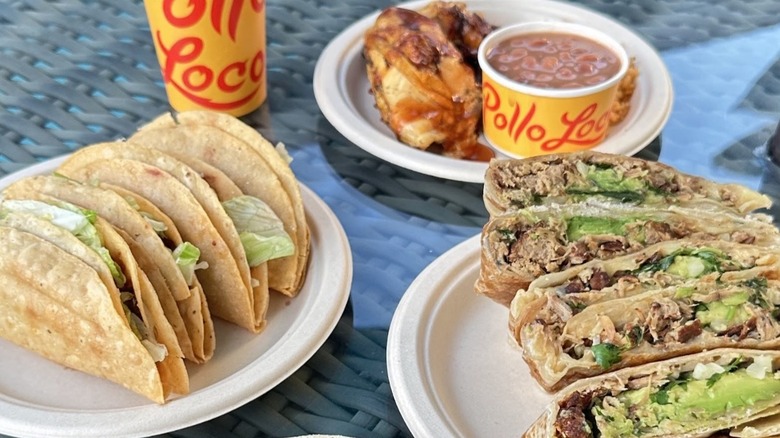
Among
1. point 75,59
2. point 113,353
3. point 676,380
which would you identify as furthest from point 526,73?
point 75,59

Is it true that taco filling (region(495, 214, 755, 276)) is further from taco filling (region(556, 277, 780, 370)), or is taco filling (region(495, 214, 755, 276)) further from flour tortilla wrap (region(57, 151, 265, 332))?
flour tortilla wrap (region(57, 151, 265, 332))

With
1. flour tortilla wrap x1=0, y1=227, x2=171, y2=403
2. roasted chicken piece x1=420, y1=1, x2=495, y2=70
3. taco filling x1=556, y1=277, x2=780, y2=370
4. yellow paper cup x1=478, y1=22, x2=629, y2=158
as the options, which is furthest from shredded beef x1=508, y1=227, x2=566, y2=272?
roasted chicken piece x1=420, y1=1, x2=495, y2=70

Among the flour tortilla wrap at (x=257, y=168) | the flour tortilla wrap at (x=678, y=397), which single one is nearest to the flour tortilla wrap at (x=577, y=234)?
the flour tortilla wrap at (x=678, y=397)

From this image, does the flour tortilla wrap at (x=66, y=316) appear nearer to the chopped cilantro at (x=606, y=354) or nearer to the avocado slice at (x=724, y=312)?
the chopped cilantro at (x=606, y=354)

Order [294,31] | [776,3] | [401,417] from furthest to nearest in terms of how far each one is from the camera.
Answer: [776,3] → [294,31] → [401,417]

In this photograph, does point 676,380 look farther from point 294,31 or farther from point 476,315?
point 294,31
